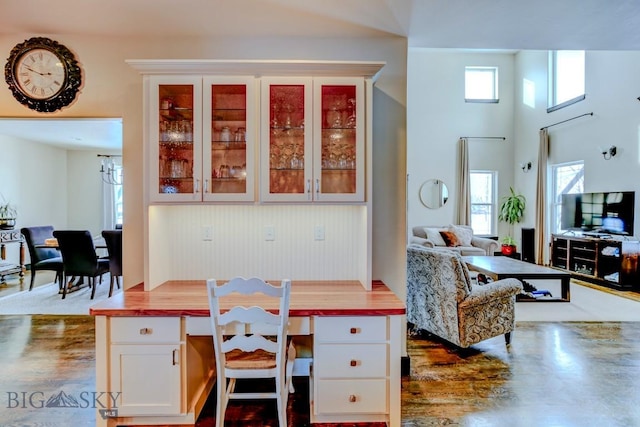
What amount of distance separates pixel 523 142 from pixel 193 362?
8.82 metres

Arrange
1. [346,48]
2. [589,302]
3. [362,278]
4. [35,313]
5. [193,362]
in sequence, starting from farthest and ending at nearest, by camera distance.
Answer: [589,302], [35,313], [346,48], [362,278], [193,362]

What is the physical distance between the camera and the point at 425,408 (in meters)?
2.35

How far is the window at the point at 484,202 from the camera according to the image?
882 cm

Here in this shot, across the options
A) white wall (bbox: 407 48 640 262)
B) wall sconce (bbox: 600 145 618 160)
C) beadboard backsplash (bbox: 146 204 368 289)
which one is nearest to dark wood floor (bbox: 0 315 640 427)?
beadboard backsplash (bbox: 146 204 368 289)

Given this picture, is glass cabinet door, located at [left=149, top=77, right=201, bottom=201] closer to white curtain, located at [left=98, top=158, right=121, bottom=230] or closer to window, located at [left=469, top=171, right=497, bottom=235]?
white curtain, located at [left=98, top=158, right=121, bottom=230]

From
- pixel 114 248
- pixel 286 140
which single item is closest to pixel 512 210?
pixel 286 140

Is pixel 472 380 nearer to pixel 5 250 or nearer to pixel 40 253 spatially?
pixel 40 253

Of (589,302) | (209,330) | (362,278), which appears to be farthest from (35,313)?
(589,302)

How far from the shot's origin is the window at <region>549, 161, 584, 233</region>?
6999 mm

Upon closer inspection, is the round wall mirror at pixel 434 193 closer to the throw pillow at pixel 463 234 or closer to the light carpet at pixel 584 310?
the throw pillow at pixel 463 234

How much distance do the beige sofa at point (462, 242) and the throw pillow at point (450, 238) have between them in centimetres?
6

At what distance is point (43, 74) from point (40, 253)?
4249mm

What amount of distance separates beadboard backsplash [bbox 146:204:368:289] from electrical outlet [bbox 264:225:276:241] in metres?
0.01

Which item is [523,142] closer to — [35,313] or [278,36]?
[278,36]
